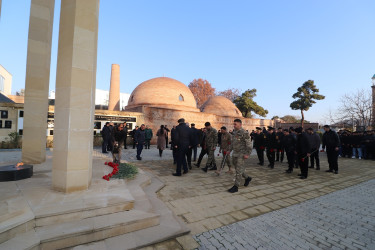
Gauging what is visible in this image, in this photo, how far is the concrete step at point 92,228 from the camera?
220 centimetres

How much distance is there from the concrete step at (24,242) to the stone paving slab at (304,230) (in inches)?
75.9

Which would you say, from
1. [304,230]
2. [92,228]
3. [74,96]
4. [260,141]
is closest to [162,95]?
[260,141]

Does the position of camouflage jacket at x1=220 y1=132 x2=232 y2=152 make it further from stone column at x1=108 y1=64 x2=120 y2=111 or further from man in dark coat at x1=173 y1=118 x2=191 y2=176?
stone column at x1=108 y1=64 x2=120 y2=111

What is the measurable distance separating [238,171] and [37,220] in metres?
3.94

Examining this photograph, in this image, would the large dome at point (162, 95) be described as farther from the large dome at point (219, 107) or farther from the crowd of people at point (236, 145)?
the crowd of people at point (236, 145)

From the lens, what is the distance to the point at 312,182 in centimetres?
573

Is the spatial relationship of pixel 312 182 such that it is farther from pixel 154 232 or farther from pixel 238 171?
pixel 154 232

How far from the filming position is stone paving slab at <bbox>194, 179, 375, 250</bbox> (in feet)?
8.14

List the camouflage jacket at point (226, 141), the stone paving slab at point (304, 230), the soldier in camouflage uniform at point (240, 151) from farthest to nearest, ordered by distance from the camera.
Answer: the camouflage jacket at point (226, 141) → the soldier in camouflage uniform at point (240, 151) → the stone paving slab at point (304, 230)

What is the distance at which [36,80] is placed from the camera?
5773mm

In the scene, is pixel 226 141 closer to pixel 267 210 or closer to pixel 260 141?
pixel 260 141

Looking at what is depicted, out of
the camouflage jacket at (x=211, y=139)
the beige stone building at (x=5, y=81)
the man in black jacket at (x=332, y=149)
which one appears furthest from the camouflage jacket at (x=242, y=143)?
the beige stone building at (x=5, y=81)

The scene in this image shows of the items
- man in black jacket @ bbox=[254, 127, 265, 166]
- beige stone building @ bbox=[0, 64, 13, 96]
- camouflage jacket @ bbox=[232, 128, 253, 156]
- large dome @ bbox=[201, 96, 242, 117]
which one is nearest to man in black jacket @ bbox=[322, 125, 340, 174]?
man in black jacket @ bbox=[254, 127, 265, 166]

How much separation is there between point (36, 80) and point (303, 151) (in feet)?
30.4
